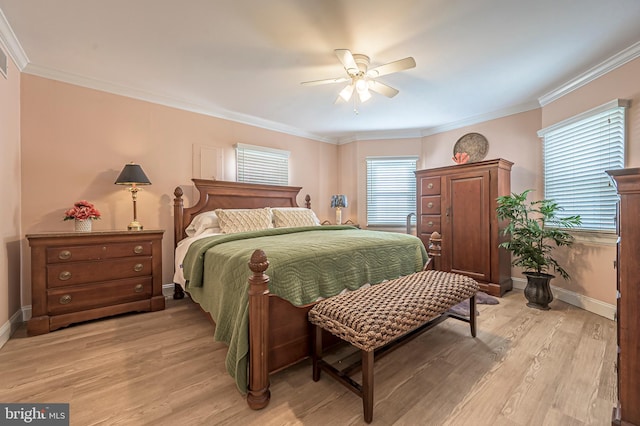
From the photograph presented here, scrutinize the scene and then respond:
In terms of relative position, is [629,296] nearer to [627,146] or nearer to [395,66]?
[395,66]

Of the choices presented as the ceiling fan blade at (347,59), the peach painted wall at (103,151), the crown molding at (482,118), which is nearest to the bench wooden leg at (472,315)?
the ceiling fan blade at (347,59)

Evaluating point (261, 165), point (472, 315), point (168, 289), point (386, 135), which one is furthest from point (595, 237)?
point (168, 289)

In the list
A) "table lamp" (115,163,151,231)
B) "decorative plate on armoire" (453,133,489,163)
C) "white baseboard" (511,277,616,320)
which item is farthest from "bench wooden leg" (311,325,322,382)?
"decorative plate on armoire" (453,133,489,163)

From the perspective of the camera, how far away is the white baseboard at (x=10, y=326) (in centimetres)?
214

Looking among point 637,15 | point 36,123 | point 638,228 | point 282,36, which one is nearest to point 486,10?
point 637,15

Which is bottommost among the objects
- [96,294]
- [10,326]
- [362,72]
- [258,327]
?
[10,326]

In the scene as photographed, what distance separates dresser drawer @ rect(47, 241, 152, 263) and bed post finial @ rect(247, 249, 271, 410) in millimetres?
1978

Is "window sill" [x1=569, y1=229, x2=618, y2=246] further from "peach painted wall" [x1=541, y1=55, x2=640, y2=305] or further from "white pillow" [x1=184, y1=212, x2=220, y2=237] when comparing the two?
"white pillow" [x1=184, y1=212, x2=220, y2=237]

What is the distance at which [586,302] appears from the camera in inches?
112

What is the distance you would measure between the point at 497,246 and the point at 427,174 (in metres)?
1.33

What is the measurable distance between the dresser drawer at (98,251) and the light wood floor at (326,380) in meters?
0.63

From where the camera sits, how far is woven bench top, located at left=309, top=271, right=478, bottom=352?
1398 millimetres

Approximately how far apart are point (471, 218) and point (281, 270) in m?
2.92

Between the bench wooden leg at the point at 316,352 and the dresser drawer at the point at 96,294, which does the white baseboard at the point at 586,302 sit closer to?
the bench wooden leg at the point at 316,352
